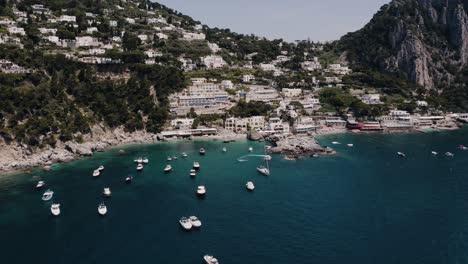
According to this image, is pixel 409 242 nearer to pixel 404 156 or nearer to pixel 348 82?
pixel 404 156

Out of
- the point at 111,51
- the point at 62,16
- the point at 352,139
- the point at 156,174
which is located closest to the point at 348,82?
the point at 352,139

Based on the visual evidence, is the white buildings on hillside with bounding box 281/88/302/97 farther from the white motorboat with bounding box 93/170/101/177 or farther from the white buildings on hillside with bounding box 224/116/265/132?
the white motorboat with bounding box 93/170/101/177

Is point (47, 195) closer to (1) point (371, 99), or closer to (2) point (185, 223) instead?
(2) point (185, 223)

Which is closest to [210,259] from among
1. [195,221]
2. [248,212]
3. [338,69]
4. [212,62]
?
[195,221]

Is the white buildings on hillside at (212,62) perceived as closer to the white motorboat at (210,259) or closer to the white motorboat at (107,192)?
the white motorboat at (107,192)

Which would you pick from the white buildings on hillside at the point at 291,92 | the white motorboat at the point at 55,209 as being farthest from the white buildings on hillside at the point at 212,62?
the white motorboat at the point at 55,209

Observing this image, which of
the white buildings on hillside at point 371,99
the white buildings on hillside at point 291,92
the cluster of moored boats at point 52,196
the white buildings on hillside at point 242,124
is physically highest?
the white buildings on hillside at point 291,92

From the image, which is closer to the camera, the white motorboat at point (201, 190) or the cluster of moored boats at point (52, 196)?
the cluster of moored boats at point (52, 196)
